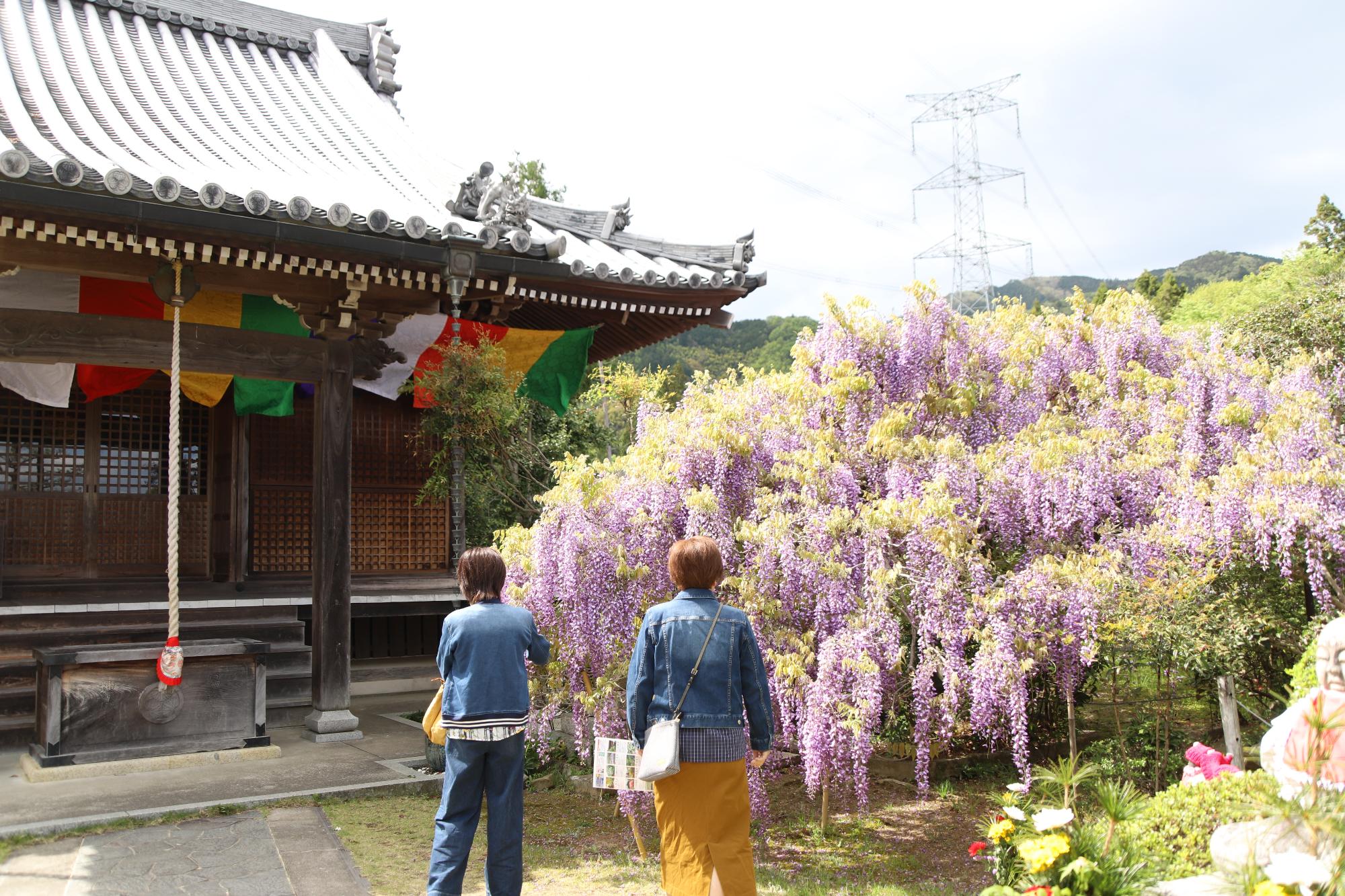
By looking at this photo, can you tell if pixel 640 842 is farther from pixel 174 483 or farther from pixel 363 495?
pixel 363 495

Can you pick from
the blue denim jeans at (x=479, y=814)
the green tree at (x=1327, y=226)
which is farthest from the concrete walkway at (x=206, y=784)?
the green tree at (x=1327, y=226)

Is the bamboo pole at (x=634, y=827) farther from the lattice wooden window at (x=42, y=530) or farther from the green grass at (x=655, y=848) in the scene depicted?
the lattice wooden window at (x=42, y=530)

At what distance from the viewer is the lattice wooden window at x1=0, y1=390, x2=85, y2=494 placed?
7.86 m

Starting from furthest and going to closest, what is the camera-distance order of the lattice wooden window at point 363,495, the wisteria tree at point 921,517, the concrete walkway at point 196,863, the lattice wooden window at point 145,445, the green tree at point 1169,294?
1. the green tree at point 1169,294
2. the lattice wooden window at point 363,495
3. the lattice wooden window at point 145,445
4. the wisteria tree at point 921,517
5. the concrete walkway at point 196,863

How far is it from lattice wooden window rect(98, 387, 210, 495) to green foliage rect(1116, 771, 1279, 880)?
816 centimetres

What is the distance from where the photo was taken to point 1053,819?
275 centimetres

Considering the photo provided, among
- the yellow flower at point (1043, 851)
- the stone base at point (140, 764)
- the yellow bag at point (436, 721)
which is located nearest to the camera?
the yellow flower at point (1043, 851)

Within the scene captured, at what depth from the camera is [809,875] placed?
4.46 meters

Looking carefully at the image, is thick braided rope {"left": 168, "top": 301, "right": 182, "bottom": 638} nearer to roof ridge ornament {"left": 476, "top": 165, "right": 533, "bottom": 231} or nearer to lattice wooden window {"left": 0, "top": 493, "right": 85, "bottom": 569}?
roof ridge ornament {"left": 476, "top": 165, "right": 533, "bottom": 231}

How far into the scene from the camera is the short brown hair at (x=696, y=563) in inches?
138

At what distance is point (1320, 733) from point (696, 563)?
6.48 ft

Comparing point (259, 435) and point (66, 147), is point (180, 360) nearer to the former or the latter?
point (66, 147)

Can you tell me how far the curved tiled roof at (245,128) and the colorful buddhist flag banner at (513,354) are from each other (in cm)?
91

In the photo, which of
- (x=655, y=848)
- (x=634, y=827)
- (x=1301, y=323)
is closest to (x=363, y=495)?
(x=655, y=848)
